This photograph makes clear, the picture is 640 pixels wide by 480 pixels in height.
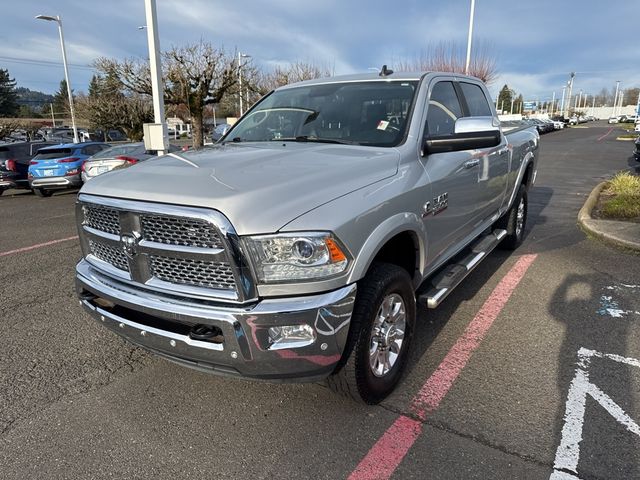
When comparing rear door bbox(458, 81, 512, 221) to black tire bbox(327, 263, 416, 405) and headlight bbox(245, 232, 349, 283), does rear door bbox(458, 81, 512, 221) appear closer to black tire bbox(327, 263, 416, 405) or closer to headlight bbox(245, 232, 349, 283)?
black tire bbox(327, 263, 416, 405)

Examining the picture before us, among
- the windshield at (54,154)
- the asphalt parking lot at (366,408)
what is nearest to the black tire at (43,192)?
A: the windshield at (54,154)

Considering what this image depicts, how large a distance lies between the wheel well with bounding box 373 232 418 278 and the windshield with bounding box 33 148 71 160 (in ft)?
39.8

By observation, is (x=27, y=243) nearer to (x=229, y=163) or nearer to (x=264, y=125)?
(x=264, y=125)

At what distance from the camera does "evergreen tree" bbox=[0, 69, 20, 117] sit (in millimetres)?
67669

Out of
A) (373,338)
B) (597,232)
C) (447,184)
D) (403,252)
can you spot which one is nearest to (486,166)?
(447,184)

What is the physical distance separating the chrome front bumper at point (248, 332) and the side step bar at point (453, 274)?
1070mm

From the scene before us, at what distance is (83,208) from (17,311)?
2.05 metres

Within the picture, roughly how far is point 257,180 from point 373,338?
111cm

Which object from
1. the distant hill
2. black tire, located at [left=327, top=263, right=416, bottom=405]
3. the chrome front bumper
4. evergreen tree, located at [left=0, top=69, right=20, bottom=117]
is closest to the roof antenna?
black tire, located at [left=327, top=263, right=416, bottom=405]

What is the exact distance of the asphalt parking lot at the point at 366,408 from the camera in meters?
2.33

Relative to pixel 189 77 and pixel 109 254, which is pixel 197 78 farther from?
pixel 109 254

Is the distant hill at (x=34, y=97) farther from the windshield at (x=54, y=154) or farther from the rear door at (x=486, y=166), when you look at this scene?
the rear door at (x=486, y=166)

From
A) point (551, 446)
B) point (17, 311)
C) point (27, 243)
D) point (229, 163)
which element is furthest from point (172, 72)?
point (551, 446)

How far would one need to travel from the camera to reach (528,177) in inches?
248
